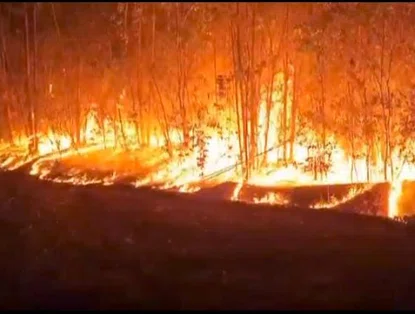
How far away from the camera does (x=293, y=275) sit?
5352 millimetres

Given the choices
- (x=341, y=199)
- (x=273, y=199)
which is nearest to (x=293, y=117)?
(x=273, y=199)

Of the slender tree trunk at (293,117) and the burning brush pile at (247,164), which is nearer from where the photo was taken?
the burning brush pile at (247,164)

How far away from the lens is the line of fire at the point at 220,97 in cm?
729

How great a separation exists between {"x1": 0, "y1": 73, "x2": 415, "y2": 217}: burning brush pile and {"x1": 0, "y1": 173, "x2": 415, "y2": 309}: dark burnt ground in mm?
343

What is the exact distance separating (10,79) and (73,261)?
4972mm

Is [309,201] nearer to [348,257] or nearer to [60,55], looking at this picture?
Result: [348,257]

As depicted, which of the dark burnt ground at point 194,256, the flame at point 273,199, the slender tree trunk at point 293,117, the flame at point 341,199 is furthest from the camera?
the slender tree trunk at point 293,117

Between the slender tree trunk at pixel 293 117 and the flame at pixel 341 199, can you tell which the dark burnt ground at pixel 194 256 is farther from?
the slender tree trunk at pixel 293 117

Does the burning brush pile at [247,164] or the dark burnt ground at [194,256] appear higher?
the burning brush pile at [247,164]

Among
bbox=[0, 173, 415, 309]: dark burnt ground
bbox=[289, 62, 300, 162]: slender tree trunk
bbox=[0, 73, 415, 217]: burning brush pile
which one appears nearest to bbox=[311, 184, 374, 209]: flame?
bbox=[0, 73, 415, 217]: burning brush pile

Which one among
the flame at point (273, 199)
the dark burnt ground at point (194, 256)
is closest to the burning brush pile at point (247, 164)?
the flame at point (273, 199)

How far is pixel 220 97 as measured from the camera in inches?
328

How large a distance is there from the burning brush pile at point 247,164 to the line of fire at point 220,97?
0.05ft

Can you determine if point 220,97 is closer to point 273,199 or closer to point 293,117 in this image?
point 293,117
